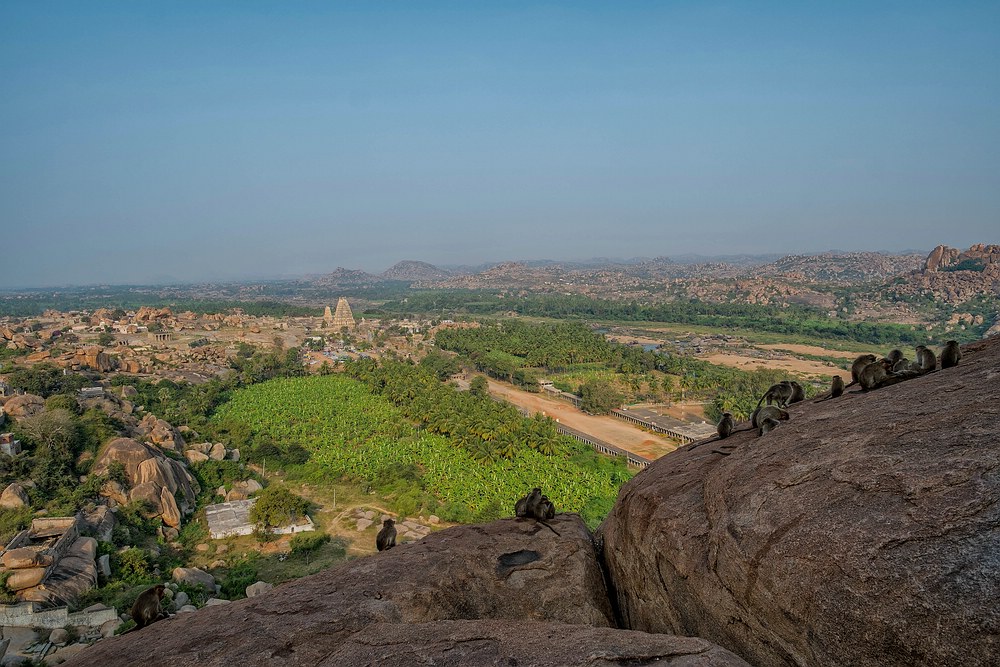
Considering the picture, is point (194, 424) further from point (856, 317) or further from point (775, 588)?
point (856, 317)

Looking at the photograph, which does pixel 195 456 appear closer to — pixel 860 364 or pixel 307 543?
pixel 307 543

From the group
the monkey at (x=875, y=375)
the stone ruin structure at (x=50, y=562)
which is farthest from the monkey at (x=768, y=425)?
the stone ruin structure at (x=50, y=562)

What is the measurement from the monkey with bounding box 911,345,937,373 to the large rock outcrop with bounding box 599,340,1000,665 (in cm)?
30

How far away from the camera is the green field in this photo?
29.8 m

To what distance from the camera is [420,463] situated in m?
A: 36.1

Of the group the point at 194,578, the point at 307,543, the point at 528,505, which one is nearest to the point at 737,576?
the point at 528,505

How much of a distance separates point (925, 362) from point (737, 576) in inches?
130

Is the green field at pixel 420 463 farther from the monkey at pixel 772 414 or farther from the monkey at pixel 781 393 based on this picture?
the monkey at pixel 772 414

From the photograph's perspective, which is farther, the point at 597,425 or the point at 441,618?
the point at 597,425

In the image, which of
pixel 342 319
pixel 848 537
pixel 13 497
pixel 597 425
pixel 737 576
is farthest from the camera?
pixel 342 319

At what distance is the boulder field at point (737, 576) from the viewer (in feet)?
11.0

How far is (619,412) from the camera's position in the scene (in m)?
50.5

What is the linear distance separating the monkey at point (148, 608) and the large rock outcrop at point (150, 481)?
24.7m

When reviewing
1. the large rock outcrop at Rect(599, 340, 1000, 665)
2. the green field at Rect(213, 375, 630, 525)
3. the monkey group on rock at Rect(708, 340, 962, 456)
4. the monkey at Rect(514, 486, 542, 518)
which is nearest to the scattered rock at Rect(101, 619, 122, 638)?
the green field at Rect(213, 375, 630, 525)
